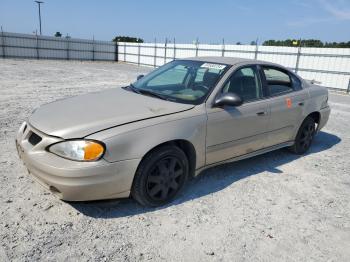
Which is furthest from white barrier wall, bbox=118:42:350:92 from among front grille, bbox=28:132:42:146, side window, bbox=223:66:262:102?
front grille, bbox=28:132:42:146

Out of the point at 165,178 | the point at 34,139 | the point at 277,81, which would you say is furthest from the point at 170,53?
the point at 34,139

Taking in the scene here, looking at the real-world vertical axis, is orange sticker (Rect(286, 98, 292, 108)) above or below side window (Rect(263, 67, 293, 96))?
below

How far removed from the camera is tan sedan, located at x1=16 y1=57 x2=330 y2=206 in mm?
2826

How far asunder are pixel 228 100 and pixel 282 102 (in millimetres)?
1356

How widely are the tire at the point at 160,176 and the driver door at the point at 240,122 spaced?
422 mm

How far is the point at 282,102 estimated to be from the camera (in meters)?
4.51

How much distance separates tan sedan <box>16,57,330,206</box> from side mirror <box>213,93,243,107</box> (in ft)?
0.04

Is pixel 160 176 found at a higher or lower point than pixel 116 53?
lower

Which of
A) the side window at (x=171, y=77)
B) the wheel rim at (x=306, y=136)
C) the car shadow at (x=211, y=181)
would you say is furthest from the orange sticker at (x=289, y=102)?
the side window at (x=171, y=77)

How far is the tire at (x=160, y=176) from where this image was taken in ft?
10.2

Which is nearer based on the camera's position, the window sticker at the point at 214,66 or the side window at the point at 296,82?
the window sticker at the point at 214,66

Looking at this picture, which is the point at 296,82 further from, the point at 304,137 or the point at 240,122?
the point at 240,122

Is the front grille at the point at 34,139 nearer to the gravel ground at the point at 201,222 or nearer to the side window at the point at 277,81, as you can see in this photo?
the gravel ground at the point at 201,222

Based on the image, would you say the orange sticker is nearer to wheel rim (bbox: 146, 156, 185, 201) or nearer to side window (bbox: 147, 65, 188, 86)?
side window (bbox: 147, 65, 188, 86)
